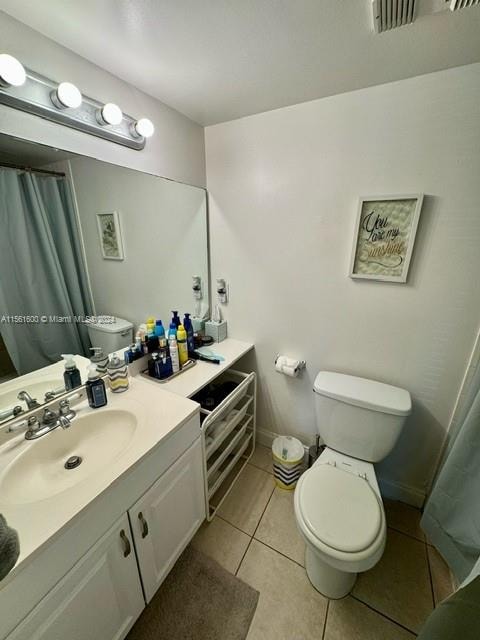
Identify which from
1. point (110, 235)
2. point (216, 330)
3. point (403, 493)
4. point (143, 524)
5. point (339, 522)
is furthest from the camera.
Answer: point (216, 330)

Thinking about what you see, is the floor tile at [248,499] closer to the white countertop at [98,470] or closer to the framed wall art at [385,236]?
the white countertop at [98,470]

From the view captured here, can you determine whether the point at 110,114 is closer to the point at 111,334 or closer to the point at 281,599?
the point at 111,334

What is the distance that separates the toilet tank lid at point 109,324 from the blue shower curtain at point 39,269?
62 mm

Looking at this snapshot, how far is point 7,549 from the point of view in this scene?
478 millimetres

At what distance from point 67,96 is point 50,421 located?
1.17 metres

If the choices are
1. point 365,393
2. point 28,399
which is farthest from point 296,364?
point 28,399

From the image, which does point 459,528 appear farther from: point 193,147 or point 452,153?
point 193,147

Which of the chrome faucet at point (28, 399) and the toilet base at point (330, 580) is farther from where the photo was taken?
the toilet base at point (330, 580)

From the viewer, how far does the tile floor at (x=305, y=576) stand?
1.01 metres

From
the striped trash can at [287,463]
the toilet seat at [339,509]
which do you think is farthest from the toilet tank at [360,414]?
the striped trash can at [287,463]

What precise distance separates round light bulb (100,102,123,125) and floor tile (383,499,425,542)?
7.91 ft

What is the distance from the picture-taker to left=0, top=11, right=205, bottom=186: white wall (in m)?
0.80

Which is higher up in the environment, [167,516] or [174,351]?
[174,351]

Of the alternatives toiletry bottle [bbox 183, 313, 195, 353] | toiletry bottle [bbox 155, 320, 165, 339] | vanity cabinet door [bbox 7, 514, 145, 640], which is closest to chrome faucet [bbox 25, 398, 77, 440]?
vanity cabinet door [bbox 7, 514, 145, 640]
